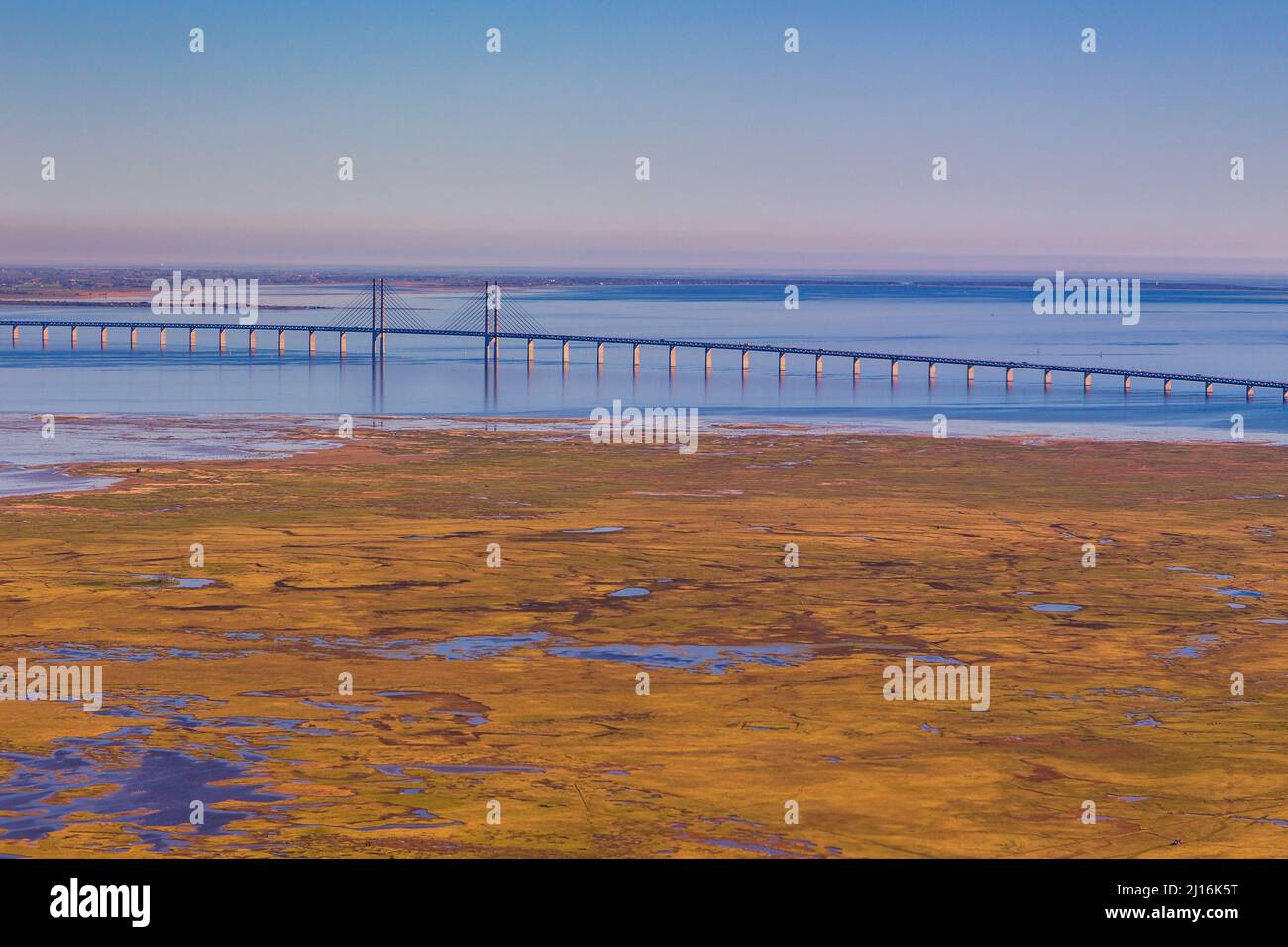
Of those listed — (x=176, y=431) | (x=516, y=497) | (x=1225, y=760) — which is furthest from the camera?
(x=176, y=431)

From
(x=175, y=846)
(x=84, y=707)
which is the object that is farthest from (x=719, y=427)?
(x=175, y=846)
